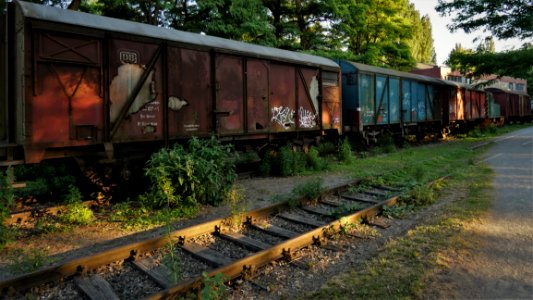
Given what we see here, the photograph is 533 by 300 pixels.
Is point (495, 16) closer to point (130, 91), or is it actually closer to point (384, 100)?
point (384, 100)

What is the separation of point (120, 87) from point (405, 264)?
5770mm

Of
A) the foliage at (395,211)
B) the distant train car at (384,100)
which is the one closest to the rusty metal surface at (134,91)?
the foliage at (395,211)

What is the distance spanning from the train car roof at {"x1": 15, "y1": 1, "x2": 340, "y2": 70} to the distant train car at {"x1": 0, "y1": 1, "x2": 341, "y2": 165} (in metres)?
0.02

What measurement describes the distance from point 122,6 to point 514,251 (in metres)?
19.4

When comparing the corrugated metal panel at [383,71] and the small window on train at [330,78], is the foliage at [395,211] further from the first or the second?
the corrugated metal panel at [383,71]

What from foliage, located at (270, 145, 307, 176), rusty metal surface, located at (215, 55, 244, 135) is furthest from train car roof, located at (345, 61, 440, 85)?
rusty metal surface, located at (215, 55, 244, 135)

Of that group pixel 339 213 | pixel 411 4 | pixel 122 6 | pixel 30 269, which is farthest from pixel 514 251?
pixel 411 4

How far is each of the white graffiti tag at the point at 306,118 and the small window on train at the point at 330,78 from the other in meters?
1.30

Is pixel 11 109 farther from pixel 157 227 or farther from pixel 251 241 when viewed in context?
pixel 251 241

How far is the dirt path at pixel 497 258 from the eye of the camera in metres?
3.90

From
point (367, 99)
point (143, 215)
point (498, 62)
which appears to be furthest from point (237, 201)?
point (498, 62)

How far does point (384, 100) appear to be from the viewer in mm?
16516

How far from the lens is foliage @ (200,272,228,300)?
3.51 meters

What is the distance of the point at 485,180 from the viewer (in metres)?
9.48
